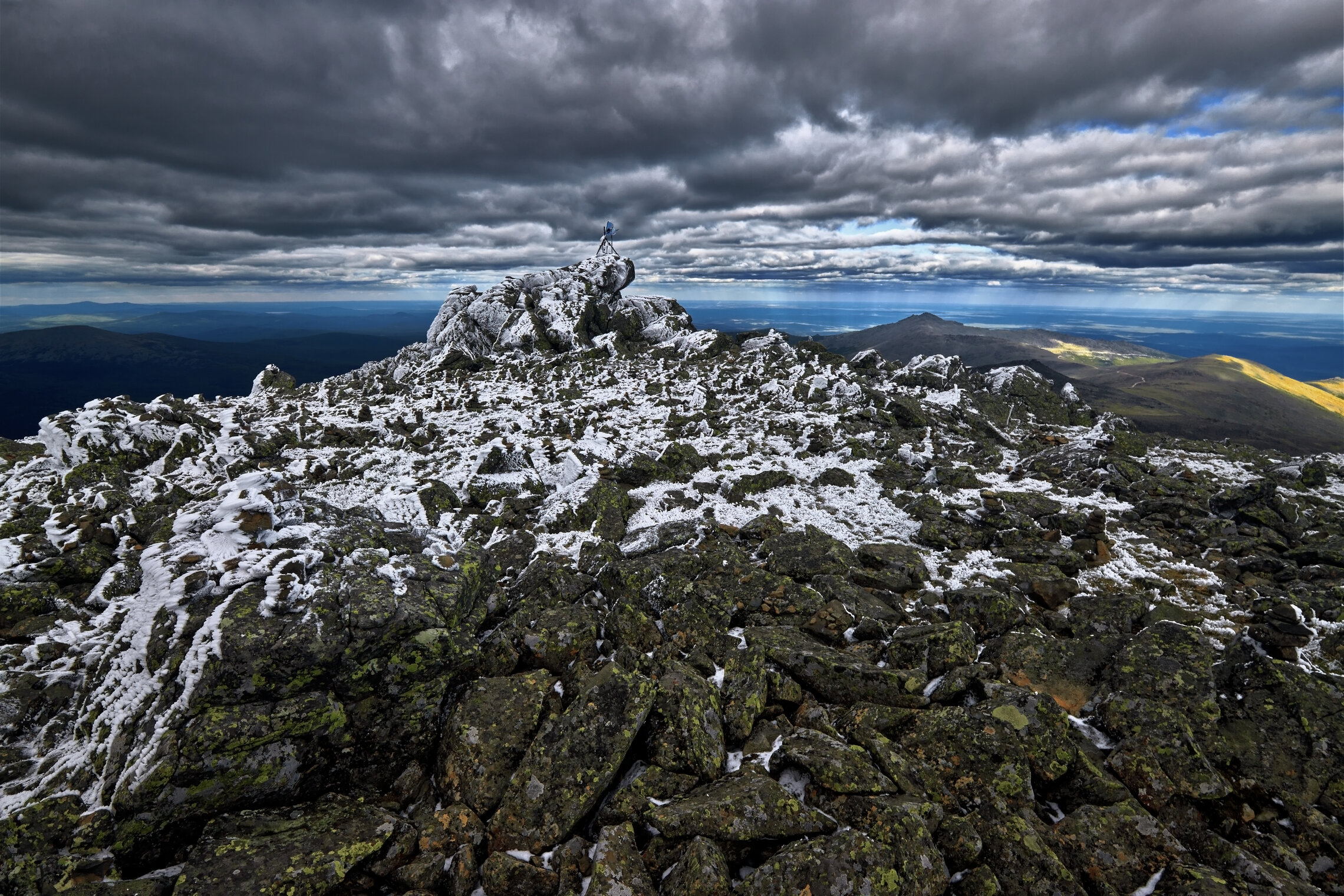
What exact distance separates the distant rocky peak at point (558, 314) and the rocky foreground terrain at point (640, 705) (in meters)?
61.3

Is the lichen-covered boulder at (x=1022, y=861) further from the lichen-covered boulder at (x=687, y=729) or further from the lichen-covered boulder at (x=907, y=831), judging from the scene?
the lichen-covered boulder at (x=687, y=729)

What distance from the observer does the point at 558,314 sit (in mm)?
85812

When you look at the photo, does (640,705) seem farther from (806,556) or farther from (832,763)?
(806,556)

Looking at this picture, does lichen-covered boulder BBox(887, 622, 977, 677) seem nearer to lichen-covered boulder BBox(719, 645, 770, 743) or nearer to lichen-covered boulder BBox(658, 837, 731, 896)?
lichen-covered boulder BBox(719, 645, 770, 743)

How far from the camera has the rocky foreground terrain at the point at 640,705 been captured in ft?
28.5

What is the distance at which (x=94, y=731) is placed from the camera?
9383 mm

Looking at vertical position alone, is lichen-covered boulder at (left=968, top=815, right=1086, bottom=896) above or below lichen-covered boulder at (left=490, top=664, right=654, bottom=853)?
below

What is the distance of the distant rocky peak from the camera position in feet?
270

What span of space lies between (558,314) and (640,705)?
82.8 meters

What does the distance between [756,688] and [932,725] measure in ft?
13.5

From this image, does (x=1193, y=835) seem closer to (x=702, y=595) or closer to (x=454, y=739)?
(x=702, y=595)

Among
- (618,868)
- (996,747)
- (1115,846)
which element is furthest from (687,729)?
(1115,846)

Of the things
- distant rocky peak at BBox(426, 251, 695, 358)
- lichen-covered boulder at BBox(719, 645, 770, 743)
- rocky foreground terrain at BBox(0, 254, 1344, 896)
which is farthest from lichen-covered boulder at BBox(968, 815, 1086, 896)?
distant rocky peak at BBox(426, 251, 695, 358)

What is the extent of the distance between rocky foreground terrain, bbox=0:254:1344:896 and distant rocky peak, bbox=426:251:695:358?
61300 mm
